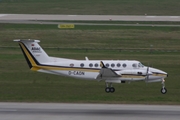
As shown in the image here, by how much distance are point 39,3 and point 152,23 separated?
114ft

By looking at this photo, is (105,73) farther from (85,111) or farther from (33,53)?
(85,111)

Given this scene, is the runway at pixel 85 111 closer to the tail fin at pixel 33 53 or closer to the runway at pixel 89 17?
the tail fin at pixel 33 53

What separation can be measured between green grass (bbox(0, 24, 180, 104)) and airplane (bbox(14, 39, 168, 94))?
4.48 feet

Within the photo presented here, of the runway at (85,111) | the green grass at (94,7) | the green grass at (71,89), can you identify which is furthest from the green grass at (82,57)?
the green grass at (94,7)

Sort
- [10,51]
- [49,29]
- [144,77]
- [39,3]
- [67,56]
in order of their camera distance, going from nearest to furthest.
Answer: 1. [144,77]
2. [67,56]
3. [10,51]
4. [49,29]
5. [39,3]

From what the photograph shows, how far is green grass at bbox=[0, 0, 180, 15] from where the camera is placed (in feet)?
316

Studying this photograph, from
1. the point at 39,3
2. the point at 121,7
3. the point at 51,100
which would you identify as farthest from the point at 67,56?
the point at 39,3

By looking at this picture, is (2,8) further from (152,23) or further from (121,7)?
(152,23)

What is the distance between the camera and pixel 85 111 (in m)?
30.2

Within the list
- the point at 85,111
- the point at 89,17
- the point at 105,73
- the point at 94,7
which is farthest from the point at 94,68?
the point at 94,7

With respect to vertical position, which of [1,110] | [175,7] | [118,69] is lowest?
[1,110]

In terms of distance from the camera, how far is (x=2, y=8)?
338 ft

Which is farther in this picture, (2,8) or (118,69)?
(2,8)

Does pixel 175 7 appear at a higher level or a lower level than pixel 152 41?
higher
